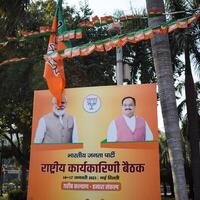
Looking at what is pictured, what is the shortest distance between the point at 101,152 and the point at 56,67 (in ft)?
9.65

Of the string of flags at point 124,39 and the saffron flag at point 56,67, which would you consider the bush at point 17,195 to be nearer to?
the saffron flag at point 56,67

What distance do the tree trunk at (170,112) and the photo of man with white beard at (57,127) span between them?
9.84ft

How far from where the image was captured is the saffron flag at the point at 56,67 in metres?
12.5

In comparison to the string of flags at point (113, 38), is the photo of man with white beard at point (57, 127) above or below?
below

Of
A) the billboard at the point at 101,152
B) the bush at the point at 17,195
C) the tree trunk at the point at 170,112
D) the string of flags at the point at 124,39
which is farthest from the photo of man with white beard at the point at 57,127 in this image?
the bush at the point at 17,195

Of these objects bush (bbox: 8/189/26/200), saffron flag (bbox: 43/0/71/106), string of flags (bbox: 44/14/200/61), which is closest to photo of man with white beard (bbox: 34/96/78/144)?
saffron flag (bbox: 43/0/71/106)

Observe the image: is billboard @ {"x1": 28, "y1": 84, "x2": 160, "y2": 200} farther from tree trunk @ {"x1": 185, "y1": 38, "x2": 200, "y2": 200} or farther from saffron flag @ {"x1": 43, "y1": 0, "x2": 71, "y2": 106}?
tree trunk @ {"x1": 185, "y1": 38, "x2": 200, "y2": 200}

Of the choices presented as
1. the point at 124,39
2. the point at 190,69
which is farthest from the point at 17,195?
the point at 124,39

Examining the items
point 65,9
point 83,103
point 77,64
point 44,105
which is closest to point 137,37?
point 83,103

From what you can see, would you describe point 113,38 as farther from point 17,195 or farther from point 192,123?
point 17,195

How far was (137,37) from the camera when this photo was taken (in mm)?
11312

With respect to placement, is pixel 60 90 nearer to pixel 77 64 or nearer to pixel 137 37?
pixel 137 37

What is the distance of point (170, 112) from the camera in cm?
1020

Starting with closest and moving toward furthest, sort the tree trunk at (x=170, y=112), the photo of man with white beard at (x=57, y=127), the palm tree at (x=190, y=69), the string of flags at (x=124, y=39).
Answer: the tree trunk at (x=170, y=112)
the string of flags at (x=124, y=39)
the photo of man with white beard at (x=57, y=127)
the palm tree at (x=190, y=69)
